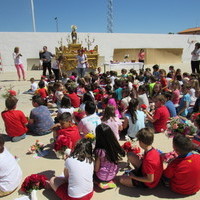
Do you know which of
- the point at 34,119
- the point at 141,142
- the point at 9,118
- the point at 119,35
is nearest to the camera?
the point at 141,142

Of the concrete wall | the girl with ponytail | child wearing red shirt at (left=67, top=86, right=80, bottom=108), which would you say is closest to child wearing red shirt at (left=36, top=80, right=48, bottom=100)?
child wearing red shirt at (left=67, top=86, right=80, bottom=108)

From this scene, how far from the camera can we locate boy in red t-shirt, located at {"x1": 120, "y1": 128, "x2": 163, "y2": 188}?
2549mm

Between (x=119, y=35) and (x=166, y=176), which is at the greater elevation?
(x=119, y=35)

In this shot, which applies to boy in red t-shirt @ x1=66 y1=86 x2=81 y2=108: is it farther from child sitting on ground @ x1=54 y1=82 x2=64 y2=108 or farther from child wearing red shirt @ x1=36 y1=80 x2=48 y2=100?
child wearing red shirt @ x1=36 y1=80 x2=48 y2=100

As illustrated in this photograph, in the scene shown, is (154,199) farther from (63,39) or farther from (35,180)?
(63,39)

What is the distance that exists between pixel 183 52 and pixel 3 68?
19.4m

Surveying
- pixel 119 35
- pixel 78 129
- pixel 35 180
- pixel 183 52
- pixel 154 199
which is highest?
pixel 119 35

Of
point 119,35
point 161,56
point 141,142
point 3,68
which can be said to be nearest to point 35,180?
point 141,142

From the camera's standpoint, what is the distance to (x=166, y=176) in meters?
2.71

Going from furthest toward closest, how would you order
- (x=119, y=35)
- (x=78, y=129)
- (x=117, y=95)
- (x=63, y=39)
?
(x=119, y=35) < (x=63, y=39) < (x=117, y=95) < (x=78, y=129)

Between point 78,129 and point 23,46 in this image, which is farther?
point 23,46

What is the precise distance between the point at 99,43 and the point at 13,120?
16.2 m

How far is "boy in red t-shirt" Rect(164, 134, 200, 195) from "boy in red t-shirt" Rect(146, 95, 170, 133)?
6.28 ft

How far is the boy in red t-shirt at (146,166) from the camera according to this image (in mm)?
2549
